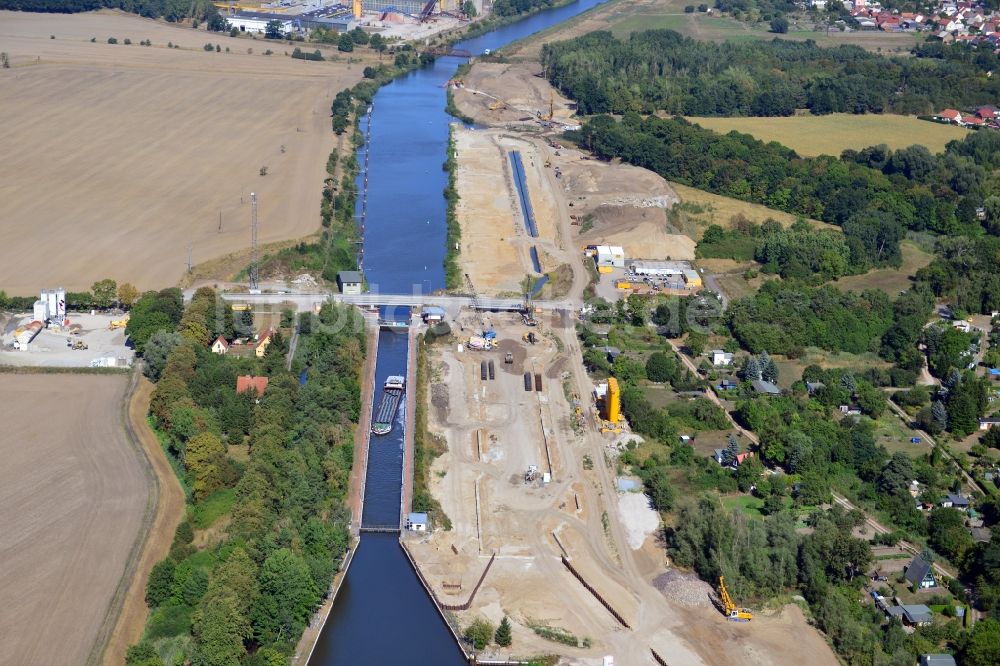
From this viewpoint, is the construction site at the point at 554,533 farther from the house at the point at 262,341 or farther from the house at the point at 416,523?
the house at the point at 262,341

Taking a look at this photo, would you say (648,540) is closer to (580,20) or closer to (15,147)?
(15,147)

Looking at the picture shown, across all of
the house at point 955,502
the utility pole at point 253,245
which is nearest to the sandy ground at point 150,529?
the utility pole at point 253,245

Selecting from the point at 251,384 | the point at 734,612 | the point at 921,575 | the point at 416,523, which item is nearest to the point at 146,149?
the point at 251,384

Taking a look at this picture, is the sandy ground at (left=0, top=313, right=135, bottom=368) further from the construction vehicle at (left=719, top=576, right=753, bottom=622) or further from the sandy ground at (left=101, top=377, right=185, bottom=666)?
the construction vehicle at (left=719, top=576, right=753, bottom=622)

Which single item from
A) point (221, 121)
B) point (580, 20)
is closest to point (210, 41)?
point (221, 121)

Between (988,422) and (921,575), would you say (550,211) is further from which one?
(921,575)
